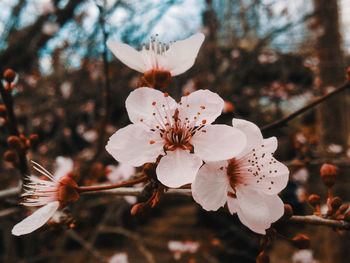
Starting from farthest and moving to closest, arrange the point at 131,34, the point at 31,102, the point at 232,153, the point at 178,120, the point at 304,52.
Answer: the point at 304,52 < the point at 31,102 < the point at 131,34 < the point at 178,120 < the point at 232,153

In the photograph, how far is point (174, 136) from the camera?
2.32ft

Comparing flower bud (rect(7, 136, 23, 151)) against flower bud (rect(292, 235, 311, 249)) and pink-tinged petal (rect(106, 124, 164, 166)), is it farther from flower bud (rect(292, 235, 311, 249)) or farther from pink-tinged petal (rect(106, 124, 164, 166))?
flower bud (rect(292, 235, 311, 249))

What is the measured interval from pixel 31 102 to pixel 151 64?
270 centimetres

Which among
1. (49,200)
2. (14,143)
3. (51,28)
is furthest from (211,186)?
(51,28)

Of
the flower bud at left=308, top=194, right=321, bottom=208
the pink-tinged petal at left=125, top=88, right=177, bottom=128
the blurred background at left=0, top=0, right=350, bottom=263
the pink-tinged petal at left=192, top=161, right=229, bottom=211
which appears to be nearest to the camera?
the pink-tinged petal at left=192, top=161, right=229, bottom=211

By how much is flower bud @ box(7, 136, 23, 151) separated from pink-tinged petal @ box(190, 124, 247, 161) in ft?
1.92

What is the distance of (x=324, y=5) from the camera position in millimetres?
3197

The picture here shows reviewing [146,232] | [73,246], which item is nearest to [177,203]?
[146,232]

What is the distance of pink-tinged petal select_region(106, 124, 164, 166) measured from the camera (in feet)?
1.96

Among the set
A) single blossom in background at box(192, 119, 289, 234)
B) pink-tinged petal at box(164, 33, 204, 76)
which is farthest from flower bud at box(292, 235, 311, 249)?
pink-tinged petal at box(164, 33, 204, 76)

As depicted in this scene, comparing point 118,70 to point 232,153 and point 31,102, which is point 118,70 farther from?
point 232,153

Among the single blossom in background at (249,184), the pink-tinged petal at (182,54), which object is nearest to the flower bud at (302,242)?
the single blossom in background at (249,184)

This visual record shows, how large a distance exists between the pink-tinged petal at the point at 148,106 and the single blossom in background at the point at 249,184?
0.18 m

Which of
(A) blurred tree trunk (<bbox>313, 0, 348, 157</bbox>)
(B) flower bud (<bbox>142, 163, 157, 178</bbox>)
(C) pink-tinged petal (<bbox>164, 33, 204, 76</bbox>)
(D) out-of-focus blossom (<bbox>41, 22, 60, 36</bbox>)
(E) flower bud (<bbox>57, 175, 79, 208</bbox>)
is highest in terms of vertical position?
(D) out-of-focus blossom (<bbox>41, 22, 60, 36</bbox>)
